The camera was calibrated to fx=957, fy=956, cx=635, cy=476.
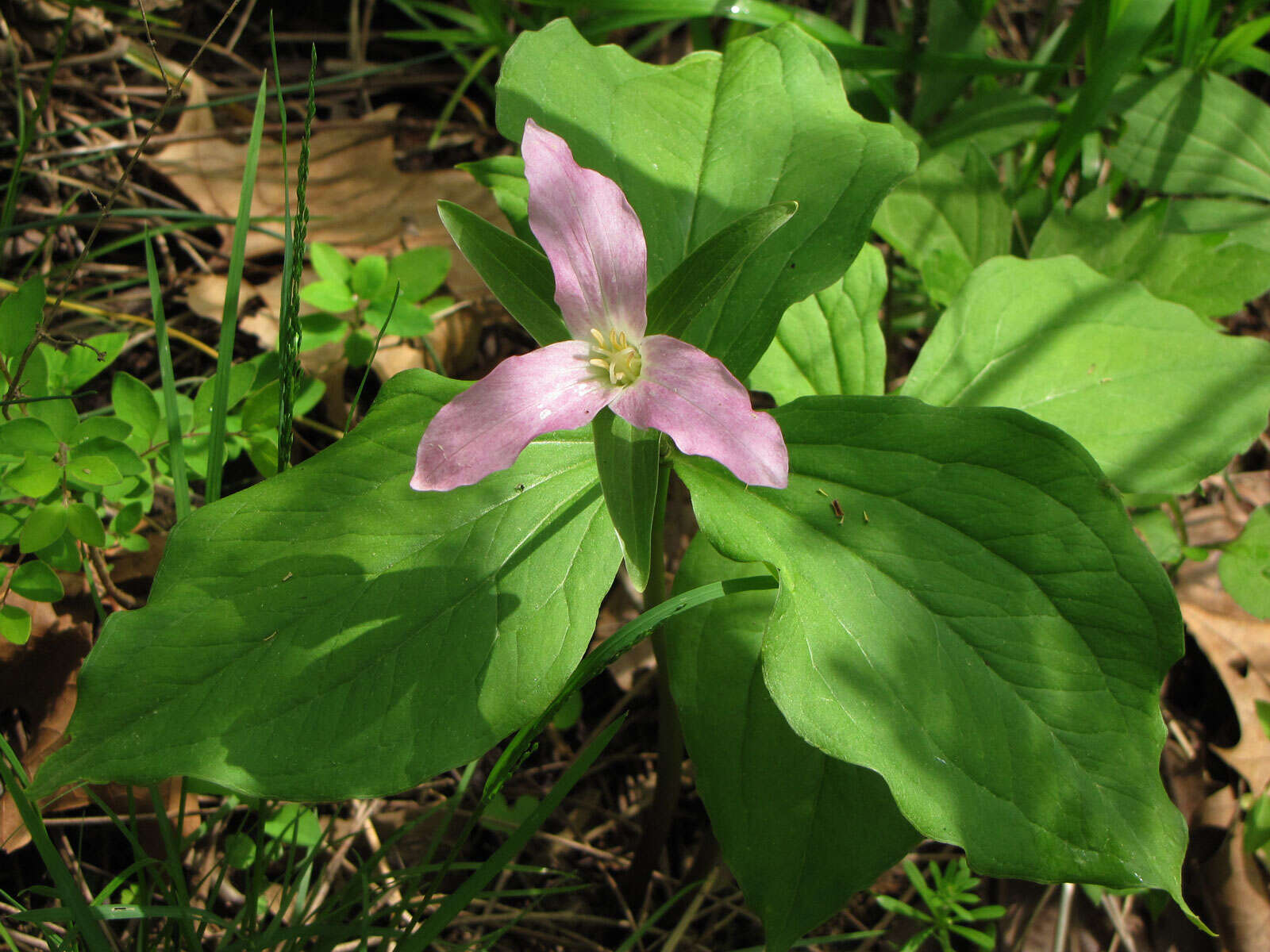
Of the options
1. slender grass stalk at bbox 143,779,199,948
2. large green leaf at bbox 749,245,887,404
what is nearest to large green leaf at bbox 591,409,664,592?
large green leaf at bbox 749,245,887,404

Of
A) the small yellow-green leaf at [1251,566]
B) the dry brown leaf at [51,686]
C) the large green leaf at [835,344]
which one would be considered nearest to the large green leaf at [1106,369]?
the large green leaf at [835,344]

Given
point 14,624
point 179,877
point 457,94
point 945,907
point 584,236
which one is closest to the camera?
point 584,236

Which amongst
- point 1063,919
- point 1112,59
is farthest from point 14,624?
point 1112,59

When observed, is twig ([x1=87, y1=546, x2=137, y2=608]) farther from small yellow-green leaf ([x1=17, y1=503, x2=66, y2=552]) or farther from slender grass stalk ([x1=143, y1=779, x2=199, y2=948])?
slender grass stalk ([x1=143, y1=779, x2=199, y2=948])

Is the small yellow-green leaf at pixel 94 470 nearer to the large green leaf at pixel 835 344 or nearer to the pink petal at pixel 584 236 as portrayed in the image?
the pink petal at pixel 584 236

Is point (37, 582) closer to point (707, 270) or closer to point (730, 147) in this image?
point (707, 270)

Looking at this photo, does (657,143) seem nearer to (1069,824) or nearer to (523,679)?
(523,679)
